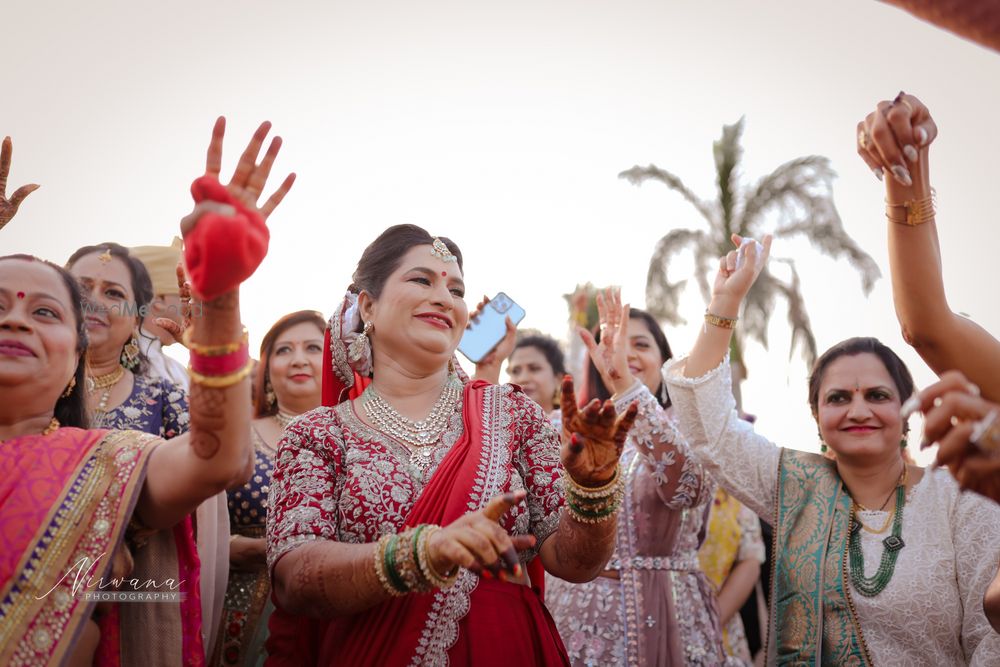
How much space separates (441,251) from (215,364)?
3.95ft

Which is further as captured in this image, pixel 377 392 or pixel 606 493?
pixel 377 392

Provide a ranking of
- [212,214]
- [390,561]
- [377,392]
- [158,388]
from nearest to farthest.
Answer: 1. [212,214]
2. [390,561]
3. [377,392]
4. [158,388]

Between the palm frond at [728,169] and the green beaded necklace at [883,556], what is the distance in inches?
479

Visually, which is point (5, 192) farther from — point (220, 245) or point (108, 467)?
point (220, 245)

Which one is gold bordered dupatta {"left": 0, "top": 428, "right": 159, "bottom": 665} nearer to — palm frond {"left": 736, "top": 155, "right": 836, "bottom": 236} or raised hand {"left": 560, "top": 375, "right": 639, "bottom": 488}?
raised hand {"left": 560, "top": 375, "right": 639, "bottom": 488}

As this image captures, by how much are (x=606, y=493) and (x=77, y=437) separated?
4.96 ft

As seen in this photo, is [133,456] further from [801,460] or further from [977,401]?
[801,460]

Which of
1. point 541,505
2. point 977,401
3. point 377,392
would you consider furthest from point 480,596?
point 977,401

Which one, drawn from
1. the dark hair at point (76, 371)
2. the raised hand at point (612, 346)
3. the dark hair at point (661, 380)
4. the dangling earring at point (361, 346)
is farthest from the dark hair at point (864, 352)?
the dark hair at point (76, 371)

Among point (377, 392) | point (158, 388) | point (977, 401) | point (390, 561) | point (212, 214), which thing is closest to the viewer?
point (977, 401)

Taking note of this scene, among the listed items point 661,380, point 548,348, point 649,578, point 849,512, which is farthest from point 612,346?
point 548,348

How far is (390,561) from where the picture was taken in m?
2.25

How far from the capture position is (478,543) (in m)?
2.08

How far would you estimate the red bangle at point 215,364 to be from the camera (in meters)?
2.06
